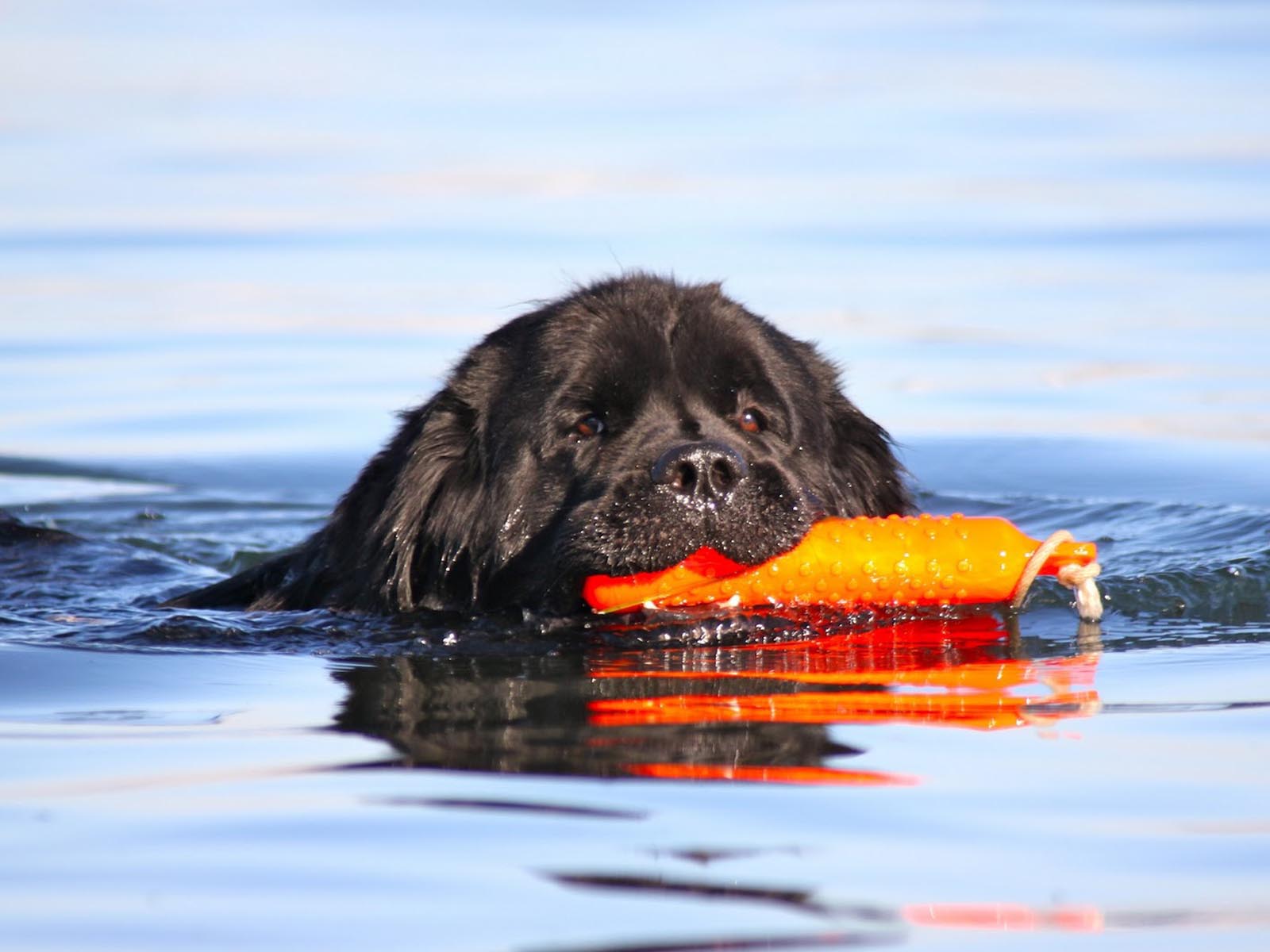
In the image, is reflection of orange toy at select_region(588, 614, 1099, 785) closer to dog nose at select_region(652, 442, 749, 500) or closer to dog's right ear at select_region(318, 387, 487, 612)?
dog nose at select_region(652, 442, 749, 500)

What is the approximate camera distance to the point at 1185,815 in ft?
11.5

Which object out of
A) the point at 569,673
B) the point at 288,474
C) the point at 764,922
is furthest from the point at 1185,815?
the point at 288,474

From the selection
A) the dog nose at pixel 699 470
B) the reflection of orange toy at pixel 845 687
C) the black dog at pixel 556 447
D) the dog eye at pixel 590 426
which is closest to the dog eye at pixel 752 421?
the black dog at pixel 556 447

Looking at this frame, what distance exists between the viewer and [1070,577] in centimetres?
530

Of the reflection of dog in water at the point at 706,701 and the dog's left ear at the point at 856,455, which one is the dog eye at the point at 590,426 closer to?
the reflection of dog in water at the point at 706,701

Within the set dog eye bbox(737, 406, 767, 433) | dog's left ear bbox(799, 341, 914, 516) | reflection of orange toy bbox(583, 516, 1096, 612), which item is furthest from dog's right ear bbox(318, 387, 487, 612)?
dog's left ear bbox(799, 341, 914, 516)

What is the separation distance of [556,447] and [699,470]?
672mm

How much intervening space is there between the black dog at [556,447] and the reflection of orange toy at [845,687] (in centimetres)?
36

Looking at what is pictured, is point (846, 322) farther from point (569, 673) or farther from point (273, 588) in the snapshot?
point (569, 673)

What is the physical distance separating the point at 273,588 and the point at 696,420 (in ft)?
4.97

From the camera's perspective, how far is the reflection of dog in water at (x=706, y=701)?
3.86m

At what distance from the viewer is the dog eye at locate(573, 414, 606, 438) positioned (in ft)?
18.3

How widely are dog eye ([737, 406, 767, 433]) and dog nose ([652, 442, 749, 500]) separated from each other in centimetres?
58

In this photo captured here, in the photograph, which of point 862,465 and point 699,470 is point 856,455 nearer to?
point 862,465
